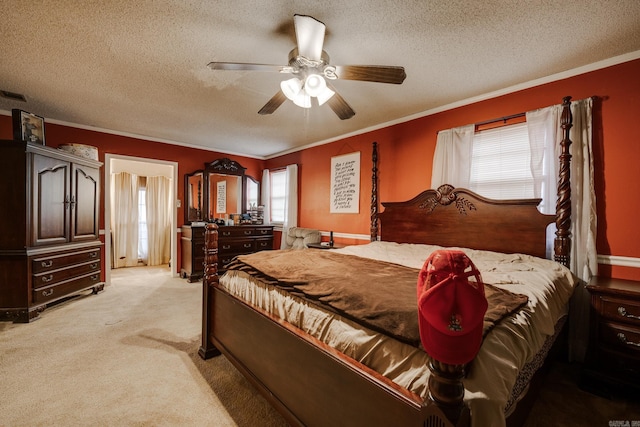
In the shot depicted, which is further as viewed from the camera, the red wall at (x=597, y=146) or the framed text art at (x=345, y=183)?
the framed text art at (x=345, y=183)

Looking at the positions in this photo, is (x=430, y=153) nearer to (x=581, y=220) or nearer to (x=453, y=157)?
(x=453, y=157)

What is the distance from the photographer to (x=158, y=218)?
6.24m

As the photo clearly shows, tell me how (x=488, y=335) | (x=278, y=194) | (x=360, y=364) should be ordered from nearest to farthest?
(x=488, y=335) → (x=360, y=364) → (x=278, y=194)

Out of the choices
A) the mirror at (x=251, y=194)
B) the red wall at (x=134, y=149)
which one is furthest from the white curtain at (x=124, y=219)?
the mirror at (x=251, y=194)

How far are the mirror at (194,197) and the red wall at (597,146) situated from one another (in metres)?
3.20

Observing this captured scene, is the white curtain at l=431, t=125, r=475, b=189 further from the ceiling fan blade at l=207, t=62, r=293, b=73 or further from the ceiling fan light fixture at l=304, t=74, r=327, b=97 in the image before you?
the ceiling fan blade at l=207, t=62, r=293, b=73

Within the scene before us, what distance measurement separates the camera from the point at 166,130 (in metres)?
4.25

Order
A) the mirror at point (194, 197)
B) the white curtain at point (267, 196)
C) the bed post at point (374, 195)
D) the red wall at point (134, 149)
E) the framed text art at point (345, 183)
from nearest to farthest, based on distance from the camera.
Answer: the bed post at point (374, 195) → the red wall at point (134, 149) → the framed text art at point (345, 183) → the mirror at point (194, 197) → the white curtain at point (267, 196)

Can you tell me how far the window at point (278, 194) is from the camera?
560 centimetres

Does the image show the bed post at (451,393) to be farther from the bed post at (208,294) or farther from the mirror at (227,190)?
the mirror at (227,190)

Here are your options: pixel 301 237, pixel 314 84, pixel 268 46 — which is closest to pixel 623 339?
pixel 314 84

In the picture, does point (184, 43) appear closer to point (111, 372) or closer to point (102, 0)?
point (102, 0)

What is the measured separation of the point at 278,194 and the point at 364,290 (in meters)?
4.67

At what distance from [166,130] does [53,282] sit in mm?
2526
